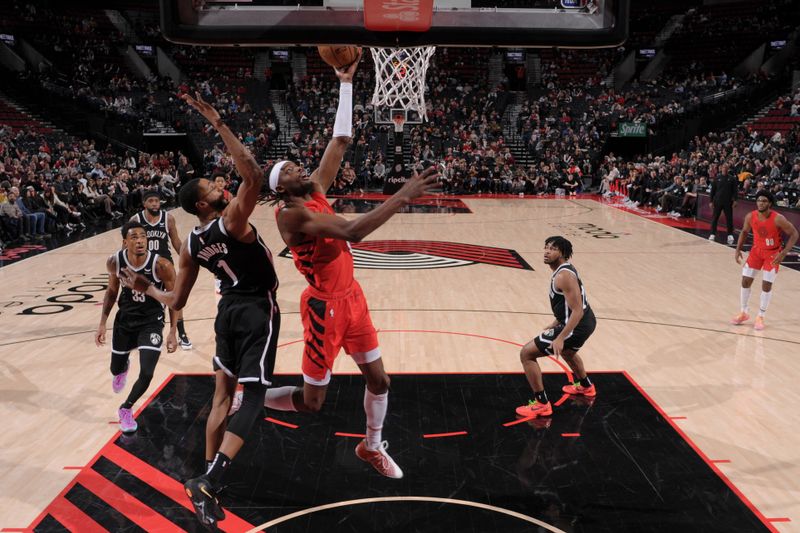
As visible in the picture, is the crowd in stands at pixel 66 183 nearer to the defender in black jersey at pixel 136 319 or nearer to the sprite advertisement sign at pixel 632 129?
the defender in black jersey at pixel 136 319

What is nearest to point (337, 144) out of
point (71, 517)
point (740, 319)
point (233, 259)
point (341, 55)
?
point (341, 55)

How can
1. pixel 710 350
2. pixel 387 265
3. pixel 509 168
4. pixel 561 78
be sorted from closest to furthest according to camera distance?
1. pixel 710 350
2. pixel 387 265
3. pixel 509 168
4. pixel 561 78

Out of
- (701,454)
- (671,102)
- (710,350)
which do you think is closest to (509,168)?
(671,102)

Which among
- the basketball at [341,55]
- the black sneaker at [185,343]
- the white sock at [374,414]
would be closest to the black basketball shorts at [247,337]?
the white sock at [374,414]

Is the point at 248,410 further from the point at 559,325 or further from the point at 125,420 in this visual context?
the point at 559,325

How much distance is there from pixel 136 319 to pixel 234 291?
1.48 m

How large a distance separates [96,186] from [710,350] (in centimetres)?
1563

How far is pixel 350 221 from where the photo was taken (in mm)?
3371

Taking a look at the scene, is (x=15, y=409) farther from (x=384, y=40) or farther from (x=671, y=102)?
(x=671, y=102)

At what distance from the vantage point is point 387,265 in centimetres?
1170

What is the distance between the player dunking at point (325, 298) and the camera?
3785mm

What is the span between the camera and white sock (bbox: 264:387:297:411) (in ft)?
14.4

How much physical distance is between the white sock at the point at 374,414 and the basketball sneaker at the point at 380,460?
38mm

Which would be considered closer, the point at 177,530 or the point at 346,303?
the point at 177,530
